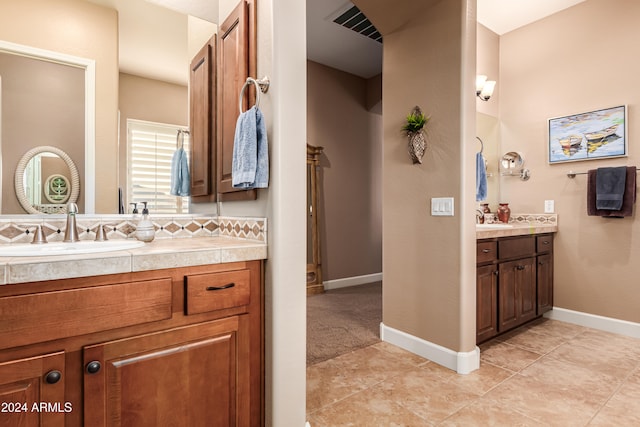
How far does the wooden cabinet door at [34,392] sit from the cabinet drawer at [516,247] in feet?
8.88

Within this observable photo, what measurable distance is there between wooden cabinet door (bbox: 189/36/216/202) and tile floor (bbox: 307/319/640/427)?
137 cm

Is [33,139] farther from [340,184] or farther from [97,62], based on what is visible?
[340,184]

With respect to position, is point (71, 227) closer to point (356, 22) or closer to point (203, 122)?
point (203, 122)

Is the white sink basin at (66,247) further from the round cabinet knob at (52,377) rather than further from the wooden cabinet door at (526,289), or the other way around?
the wooden cabinet door at (526,289)

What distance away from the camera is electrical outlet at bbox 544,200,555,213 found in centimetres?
334

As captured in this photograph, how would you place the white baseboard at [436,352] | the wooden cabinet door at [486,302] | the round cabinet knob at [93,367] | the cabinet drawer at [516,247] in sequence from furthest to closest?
1. the cabinet drawer at [516,247]
2. the wooden cabinet door at [486,302]
3. the white baseboard at [436,352]
4. the round cabinet knob at [93,367]

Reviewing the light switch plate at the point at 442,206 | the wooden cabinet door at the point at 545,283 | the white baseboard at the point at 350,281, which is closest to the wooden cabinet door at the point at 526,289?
the wooden cabinet door at the point at 545,283

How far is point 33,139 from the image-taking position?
4.98 feet

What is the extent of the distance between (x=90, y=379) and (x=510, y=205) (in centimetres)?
387

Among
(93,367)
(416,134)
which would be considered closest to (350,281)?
(416,134)

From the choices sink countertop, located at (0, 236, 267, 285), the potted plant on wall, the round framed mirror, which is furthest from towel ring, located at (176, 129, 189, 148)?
the potted plant on wall

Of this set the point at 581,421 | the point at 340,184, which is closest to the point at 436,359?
the point at 581,421

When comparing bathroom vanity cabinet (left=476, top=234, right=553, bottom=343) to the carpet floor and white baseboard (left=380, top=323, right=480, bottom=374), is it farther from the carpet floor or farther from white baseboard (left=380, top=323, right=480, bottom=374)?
the carpet floor

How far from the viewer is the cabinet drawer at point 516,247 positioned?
8.70 ft
